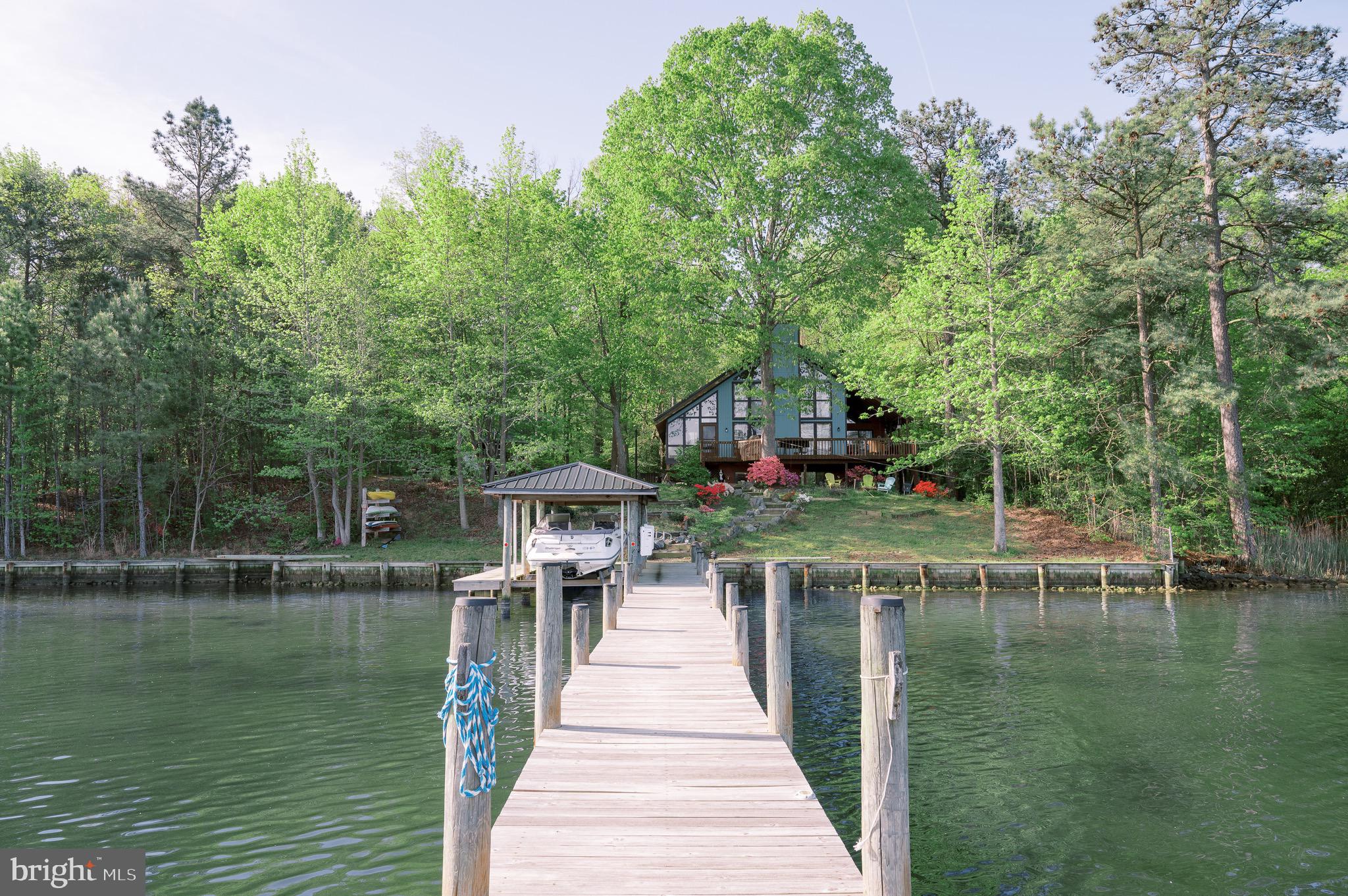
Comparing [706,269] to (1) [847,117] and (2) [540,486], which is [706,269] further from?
(2) [540,486]

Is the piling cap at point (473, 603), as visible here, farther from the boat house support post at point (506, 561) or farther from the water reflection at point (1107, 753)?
the boat house support post at point (506, 561)

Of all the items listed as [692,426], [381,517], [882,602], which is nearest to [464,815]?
[882,602]

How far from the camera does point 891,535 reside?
30578 millimetres

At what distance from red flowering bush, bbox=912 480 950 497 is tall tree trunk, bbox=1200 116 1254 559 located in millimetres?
11321

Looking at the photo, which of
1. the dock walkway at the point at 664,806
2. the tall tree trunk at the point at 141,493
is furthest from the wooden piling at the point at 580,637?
the tall tree trunk at the point at 141,493

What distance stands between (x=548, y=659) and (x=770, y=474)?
28473 mm

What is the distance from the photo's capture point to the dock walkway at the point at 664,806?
15.4ft

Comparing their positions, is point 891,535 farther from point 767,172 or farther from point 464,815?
point 464,815

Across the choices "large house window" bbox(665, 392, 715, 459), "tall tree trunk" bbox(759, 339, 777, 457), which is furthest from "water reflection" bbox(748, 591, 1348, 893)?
"large house window" bbox(665, 392, 715, 459)

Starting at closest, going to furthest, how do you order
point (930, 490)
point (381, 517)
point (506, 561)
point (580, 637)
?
point (580, 637), point (506, 561), point (381, 517), point (930, 490)

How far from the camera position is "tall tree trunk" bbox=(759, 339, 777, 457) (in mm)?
36656

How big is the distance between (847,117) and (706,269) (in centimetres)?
852

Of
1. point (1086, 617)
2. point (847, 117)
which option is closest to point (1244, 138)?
point (847, 117)

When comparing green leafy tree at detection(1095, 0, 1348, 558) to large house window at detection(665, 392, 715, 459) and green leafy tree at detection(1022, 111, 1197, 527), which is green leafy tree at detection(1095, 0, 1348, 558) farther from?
large house window at detection(665, 392, 715, 459)
